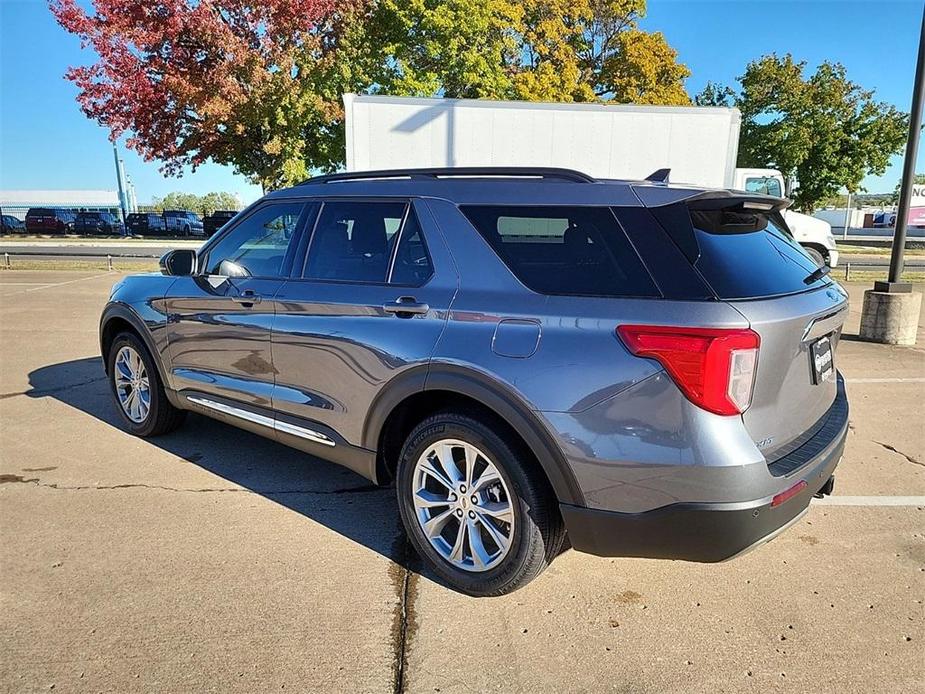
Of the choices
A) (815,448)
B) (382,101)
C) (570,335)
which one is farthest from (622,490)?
(382,101)

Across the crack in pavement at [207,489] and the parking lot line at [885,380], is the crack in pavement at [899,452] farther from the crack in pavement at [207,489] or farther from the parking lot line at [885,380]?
the crack in pavement at [207,489]

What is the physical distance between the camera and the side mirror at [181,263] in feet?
13.6

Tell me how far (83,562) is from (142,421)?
1.82 metres

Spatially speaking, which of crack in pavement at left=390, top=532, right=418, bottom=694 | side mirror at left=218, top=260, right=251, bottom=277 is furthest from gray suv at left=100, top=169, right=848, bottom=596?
side mirror at left=218, top=260, right=251, bottom=277

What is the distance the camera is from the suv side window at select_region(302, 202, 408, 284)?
316 cm

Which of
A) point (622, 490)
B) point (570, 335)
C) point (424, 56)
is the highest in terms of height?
point (424, 56)

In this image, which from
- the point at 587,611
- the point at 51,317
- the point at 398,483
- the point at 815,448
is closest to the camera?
the point at 815,448

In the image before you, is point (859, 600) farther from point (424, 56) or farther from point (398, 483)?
point (424, 56)

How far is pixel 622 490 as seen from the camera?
2.33 metres

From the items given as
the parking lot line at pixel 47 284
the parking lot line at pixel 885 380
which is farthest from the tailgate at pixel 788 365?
the parking lot line at pixel 47 284

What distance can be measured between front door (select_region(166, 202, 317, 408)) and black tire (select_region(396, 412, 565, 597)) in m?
1.29

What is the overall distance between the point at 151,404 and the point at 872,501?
4692 mm

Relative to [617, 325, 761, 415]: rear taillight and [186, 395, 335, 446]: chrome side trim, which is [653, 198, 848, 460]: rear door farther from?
[186, 395, 335, 446]: chrome side trim

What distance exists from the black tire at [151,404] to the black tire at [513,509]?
2534 mm
